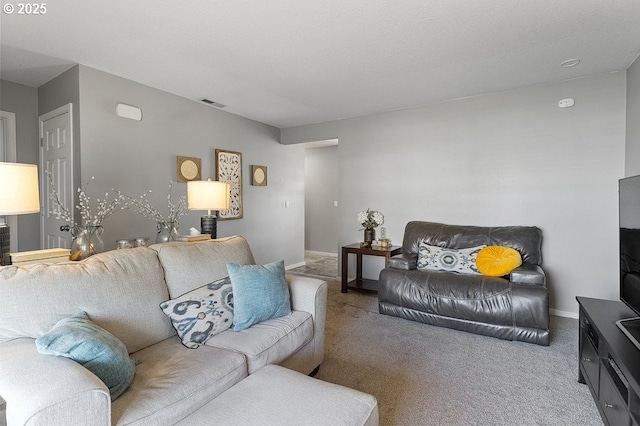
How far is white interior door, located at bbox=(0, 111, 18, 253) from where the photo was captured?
3.41m

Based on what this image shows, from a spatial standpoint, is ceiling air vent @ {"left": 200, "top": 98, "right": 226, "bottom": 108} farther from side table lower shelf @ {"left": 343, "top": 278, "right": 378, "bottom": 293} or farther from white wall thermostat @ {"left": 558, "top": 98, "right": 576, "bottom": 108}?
white wall thermostat @ {"left": 558, "top": 98, "right": 576, "bottom": 108}

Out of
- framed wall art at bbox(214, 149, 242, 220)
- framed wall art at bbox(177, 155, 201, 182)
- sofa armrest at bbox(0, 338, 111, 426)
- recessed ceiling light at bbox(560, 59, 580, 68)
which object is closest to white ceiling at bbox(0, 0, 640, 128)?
recessed ceiling light at bbox(560, 59, 580, 68)

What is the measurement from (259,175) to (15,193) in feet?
11.4

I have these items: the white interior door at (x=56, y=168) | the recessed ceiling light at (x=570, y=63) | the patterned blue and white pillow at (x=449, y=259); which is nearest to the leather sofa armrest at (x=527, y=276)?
the patterned blue and white pillow at (x=449, y=259)

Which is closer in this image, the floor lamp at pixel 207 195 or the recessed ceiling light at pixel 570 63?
the floor lamp at pixel 207 195

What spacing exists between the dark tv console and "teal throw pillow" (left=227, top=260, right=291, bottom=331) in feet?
5.43

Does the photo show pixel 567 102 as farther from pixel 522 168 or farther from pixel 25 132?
pixel 25 132

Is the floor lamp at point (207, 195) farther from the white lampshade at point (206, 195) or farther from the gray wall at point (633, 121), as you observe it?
the gray wall at point (633, 121)

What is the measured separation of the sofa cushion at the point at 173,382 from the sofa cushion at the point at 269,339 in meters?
0.07

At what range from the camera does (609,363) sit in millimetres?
1606

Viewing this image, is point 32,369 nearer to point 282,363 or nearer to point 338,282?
point 282,363

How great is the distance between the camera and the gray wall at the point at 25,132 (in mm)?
3457

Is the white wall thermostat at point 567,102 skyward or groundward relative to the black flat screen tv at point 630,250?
skyward

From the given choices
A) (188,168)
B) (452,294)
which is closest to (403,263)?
(452,294)
